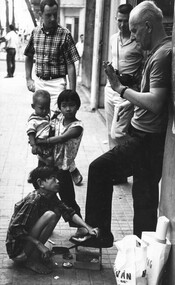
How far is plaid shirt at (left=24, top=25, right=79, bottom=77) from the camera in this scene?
5.94 metres

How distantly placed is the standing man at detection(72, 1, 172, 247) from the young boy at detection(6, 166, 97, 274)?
0.24m

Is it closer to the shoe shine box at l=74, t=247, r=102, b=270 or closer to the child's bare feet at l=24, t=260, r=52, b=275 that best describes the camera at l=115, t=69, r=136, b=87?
the shoe shine box at l=74, t=247, r=102, b=270

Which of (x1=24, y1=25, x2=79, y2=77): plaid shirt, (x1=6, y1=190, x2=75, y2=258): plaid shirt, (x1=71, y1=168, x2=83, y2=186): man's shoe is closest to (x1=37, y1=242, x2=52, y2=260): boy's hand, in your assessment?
(x1=6, y1=190, x2=75, y2=258): plaid shirt

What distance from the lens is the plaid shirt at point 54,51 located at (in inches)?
234

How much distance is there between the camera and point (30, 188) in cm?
635

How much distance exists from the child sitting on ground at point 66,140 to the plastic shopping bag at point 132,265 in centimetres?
126

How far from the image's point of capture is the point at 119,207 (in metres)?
5.80

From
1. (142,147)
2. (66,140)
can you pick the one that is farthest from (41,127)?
(142,147)

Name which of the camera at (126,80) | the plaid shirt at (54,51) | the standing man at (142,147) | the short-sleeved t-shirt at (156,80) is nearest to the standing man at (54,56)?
the plaid shirt at (54,51)

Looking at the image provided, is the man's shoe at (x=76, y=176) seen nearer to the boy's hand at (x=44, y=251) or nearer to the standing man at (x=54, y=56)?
the standing man at (x=54, y=56)

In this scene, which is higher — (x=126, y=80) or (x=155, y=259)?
(x=126, y=80)

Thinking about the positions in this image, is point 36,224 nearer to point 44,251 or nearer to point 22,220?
point 22,220

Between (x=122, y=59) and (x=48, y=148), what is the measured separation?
1678 millimetres

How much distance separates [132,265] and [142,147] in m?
0.92
